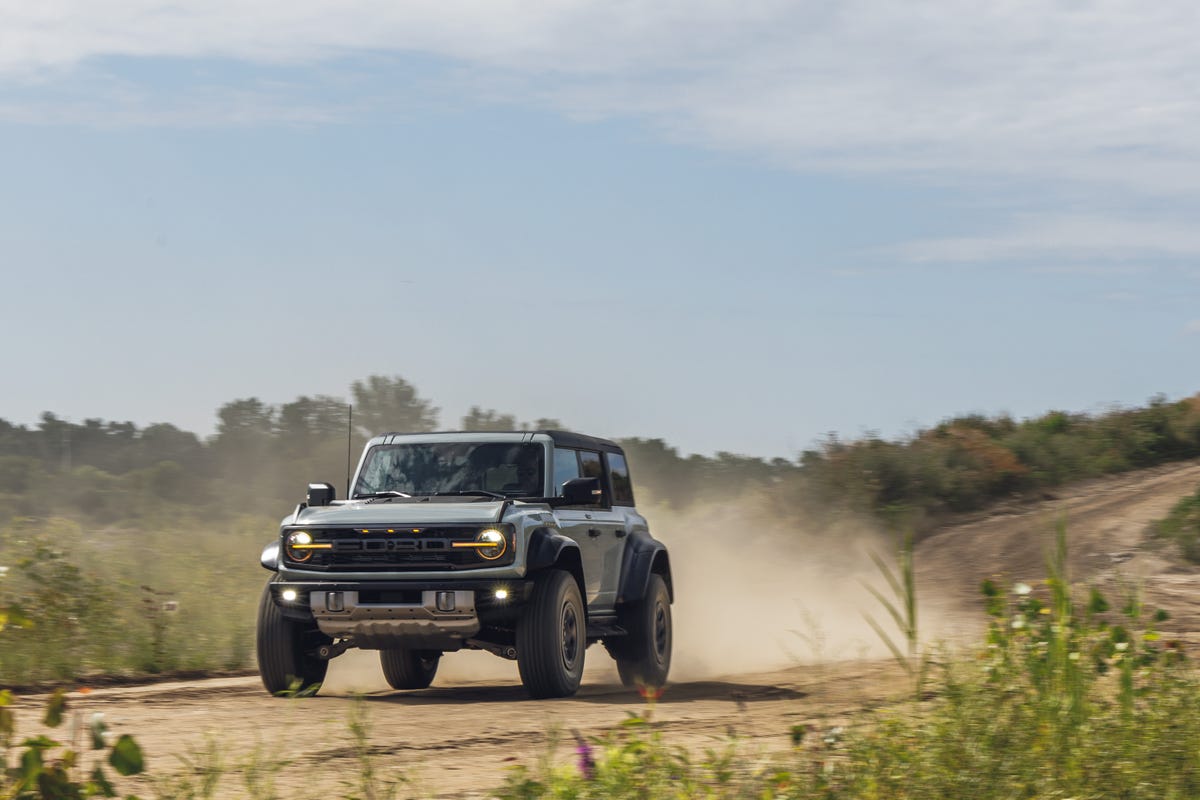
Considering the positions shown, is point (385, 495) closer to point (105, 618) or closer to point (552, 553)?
point (552, 553)

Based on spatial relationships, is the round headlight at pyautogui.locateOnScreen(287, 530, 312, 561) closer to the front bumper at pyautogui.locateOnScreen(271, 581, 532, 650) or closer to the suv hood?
the suv hood

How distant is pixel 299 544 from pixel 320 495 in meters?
0.68

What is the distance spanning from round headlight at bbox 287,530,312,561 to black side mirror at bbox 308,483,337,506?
0.52 metres

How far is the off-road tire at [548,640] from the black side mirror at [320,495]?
186 centimetres

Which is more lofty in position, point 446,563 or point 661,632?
point 446,563

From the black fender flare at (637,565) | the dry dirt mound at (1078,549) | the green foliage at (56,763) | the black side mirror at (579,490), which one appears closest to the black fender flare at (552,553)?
the black side mirror at (579,490)

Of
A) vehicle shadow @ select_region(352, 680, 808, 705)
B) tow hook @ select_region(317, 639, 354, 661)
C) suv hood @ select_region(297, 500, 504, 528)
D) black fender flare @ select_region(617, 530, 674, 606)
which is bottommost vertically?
vehicle shadow @ select_region(352, 680, 808, 705)

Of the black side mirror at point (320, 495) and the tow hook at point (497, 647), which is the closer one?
the tow hook at point (497, 647)

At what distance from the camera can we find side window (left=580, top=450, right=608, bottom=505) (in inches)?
473

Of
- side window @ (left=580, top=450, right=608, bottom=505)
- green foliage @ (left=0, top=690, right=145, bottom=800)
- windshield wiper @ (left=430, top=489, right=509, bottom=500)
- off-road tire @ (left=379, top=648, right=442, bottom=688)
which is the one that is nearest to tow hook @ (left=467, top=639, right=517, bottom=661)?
windshield wiper @ (left=430, top=489, right=509, bottom=500)

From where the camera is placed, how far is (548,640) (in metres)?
9.99

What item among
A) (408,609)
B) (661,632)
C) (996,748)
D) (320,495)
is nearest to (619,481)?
(661,632)

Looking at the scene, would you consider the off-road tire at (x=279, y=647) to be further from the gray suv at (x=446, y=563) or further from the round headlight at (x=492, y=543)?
the round headlight at (x=492, y=543)

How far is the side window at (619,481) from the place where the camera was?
1274cm
